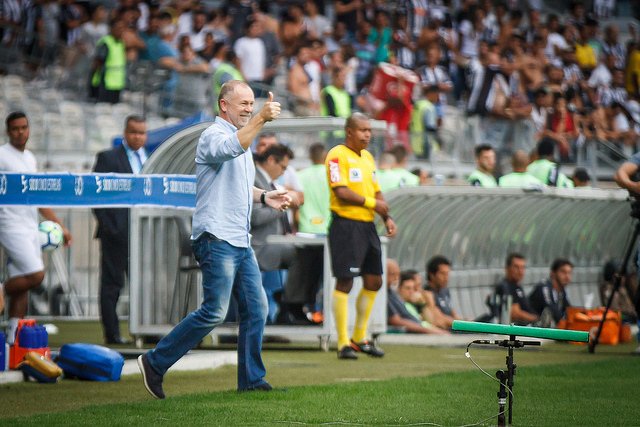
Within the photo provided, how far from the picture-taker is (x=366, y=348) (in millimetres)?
13844

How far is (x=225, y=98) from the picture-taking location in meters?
10.0

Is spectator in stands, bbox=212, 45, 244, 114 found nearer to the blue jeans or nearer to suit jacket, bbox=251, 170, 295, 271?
suit jacket, bbox=251, 170, 295, 271

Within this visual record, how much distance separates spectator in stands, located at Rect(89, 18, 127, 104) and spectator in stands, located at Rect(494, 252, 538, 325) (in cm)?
721

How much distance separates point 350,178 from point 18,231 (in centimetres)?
311

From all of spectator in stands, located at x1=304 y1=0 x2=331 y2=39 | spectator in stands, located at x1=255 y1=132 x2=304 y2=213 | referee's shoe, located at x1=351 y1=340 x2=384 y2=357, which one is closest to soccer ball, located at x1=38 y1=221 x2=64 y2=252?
spectator in stands, located at x1=255 y1=132 x2=304 y2=213

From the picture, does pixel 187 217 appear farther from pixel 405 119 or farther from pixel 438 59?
pixel 438 59

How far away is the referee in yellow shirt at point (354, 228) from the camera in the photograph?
44.8 ft

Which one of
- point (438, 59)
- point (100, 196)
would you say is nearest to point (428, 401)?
point (100, 196)

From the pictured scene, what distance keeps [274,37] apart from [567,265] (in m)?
8.32

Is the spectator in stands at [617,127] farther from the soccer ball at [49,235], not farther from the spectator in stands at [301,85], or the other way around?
the soccer ball at [49,235]

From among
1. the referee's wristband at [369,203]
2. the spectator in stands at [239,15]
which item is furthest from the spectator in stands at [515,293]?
the spectator in stands at [239,15]

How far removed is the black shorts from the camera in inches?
538

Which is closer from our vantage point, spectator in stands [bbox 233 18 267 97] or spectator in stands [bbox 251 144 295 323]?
spectator in stands [bbox 251 144 295 323]

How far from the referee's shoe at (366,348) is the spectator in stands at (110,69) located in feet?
30.2
